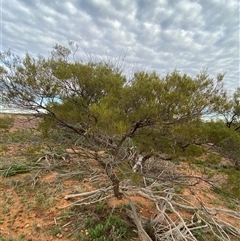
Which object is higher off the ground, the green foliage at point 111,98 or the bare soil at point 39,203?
the green foliage at point 111,98

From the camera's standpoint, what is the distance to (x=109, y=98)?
8.79 feet

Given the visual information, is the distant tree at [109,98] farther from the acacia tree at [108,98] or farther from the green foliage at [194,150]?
the green foliage at [194,150]

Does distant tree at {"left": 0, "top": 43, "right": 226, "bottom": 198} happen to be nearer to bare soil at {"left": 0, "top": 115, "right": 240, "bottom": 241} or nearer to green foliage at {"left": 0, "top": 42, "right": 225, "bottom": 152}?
green foliage at {"left": 0, "top": 42, "right": 225, "bottom": 152}

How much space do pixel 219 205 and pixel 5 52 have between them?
17.6ft

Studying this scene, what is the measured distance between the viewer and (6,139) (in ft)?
12.9

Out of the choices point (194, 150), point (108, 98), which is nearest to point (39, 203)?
point (108, 98)

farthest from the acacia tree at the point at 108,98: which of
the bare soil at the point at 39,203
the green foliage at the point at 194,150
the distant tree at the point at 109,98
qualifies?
the bare soil at the point at 39,203

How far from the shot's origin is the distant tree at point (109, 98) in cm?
261

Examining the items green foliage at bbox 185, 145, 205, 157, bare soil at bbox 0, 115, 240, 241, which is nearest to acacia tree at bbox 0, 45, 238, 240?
green foliage at bbox 185, 145, 205, 157

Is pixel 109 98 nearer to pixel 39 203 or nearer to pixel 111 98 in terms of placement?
pixel 111 98

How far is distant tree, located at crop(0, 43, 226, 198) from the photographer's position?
2613 mm

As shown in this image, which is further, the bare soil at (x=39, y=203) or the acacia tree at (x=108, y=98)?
the bare soil at (x=39, y=203)

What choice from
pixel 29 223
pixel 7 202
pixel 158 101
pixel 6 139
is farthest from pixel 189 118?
pixel 7 202

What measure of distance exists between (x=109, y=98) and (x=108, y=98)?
1 centimetres
